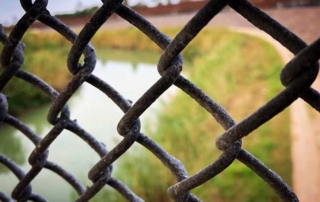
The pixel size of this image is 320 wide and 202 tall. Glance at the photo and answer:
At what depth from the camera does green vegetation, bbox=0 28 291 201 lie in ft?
5.53

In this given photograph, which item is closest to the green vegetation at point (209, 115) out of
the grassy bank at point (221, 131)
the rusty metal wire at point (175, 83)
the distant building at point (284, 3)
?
the grassy bank at point (221, 131)

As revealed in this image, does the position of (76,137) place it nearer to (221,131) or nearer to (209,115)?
(209,115)

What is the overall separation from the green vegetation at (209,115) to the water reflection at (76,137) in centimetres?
25

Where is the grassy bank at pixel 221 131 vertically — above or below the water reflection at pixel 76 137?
above

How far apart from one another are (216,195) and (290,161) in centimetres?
52

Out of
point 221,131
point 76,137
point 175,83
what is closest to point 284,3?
point 221,131

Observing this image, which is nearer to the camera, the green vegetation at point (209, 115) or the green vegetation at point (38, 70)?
the green vegetation at point (209, 115)

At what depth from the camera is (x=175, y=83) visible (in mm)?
216

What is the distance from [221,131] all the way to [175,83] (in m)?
2.03

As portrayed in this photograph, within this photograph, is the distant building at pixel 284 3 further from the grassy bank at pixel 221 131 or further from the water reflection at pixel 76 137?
the water reflection at pixel 76 137

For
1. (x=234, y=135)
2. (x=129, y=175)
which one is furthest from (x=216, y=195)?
(x=234, y=135)

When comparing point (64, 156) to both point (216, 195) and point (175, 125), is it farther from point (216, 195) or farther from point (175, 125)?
point (216, 195)

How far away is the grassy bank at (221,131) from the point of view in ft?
5.49

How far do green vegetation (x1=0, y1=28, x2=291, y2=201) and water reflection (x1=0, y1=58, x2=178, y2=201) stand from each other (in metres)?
0.25
